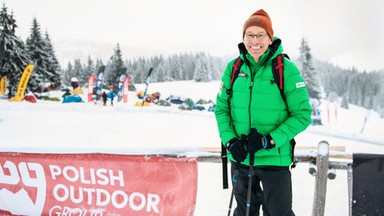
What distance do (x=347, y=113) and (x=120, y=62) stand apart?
2419cm

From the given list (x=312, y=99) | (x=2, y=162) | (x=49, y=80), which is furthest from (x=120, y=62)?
(x=2, y=162)

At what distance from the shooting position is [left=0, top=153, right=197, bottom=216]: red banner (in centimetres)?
388

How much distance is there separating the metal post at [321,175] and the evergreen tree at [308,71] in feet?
95.1

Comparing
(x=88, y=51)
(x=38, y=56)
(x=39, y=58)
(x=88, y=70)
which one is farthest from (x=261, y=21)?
(x=88, y=70)

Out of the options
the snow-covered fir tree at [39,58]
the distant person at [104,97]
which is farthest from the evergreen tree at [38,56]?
the distant person at [104,97]

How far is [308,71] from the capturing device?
32062mm

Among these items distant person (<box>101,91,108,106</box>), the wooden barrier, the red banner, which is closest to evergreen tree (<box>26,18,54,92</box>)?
distant person (<box>101,91,108,106</box>)

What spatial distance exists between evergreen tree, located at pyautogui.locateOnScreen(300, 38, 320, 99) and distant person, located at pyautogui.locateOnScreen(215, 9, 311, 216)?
99.2ft

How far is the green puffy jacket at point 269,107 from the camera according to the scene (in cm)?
252

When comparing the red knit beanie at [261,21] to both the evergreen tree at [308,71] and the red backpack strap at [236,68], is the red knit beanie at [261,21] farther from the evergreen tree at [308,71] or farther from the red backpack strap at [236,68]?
the evergreen tree at [308,71]

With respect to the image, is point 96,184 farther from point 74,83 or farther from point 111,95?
point 74,83

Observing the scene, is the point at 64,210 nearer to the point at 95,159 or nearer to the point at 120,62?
the point at 95,159

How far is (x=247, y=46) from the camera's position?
2.64 meters

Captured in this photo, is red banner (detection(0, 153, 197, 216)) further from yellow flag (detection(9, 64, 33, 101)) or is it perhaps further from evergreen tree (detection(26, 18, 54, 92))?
evergreen tree (detection(26, 18, 54, 92))
